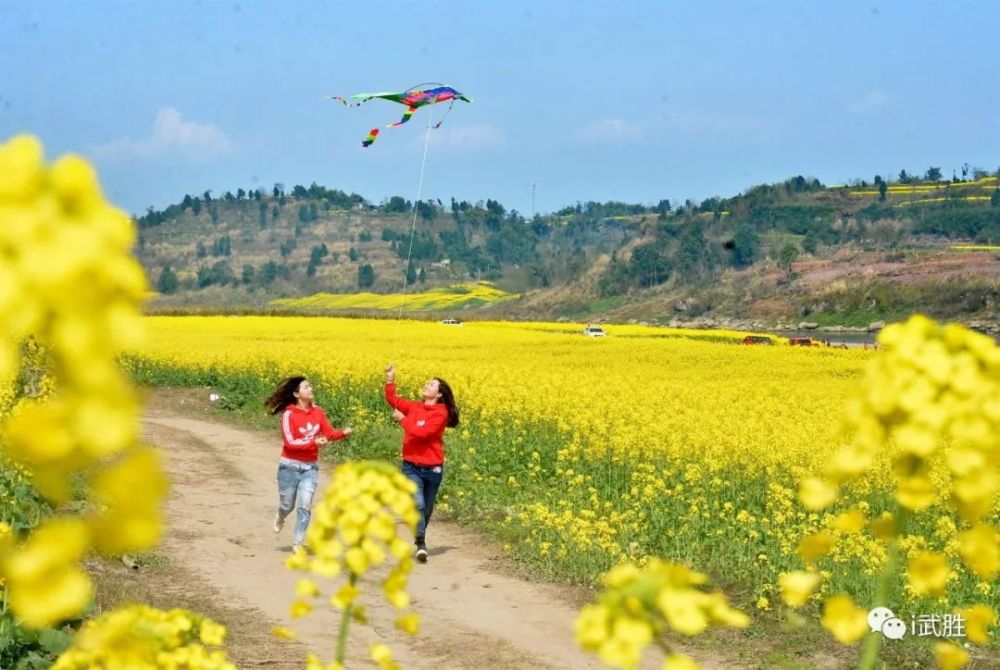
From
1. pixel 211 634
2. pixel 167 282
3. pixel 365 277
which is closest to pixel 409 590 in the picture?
pixel 211 634

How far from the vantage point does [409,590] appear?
907cm

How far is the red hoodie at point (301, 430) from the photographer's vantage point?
10.0 metres

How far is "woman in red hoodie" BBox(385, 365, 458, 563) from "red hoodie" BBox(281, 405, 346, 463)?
2.09 ft

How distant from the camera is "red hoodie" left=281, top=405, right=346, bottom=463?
10.0m

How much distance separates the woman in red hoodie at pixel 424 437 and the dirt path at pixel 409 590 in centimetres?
61

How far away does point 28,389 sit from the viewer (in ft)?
48.2

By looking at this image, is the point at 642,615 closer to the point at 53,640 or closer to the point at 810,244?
the point at 53,640

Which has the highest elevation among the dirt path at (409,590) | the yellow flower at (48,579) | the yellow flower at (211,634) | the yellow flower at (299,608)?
the yellow flower at (48,579)

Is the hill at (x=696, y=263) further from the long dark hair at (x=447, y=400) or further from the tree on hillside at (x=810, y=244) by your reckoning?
the long dark hair at (x=447, y=400)

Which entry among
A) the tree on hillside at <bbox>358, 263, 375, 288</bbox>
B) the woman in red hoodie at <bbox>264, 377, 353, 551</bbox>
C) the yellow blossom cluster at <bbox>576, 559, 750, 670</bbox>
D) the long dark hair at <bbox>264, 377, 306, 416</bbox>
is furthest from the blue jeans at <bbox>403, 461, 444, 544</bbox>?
the tree on hillside at <bbox>358, 263, 375, 288</bbox>

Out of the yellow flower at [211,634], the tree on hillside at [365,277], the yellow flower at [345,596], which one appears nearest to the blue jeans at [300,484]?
the yellow flower at [211,634]

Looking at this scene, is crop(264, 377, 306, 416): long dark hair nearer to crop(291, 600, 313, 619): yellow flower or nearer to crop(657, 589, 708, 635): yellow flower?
crop(291, 600, 313, 619): yellow flower

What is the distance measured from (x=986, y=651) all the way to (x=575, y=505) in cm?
472

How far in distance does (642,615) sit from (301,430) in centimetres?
888
